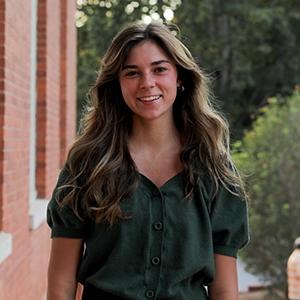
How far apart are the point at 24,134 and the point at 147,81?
3100 millimetres

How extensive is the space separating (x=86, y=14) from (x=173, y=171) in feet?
76.0

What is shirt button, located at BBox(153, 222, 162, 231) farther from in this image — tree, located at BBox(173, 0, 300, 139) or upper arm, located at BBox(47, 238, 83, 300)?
tree, located at BBox(173, 0, 300, 139)

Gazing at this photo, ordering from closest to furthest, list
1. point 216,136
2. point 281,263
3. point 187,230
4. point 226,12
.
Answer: point 187,230
point 216,136
point 281,263
point 226,12

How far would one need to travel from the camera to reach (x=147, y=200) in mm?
2213

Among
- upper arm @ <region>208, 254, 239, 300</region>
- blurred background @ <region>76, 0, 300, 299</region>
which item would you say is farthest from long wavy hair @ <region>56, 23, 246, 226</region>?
blurred background @ <region>76, 0, 300, 299</region>

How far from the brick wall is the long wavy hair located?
1.61 metres

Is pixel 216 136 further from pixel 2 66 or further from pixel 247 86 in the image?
pixel 247 86

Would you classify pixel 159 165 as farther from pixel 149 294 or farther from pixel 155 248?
pixel 149 294

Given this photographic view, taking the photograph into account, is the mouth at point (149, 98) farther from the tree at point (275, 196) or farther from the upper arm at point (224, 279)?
the tree at point (275, 196)

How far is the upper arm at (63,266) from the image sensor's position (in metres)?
2.24

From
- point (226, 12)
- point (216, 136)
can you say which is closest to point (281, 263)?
point (216, 136)

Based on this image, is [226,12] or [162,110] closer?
[162,110]

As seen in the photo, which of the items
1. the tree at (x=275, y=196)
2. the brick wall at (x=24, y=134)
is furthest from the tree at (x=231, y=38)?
the brick wall at (x=24, y=134)

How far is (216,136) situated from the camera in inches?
95.1
